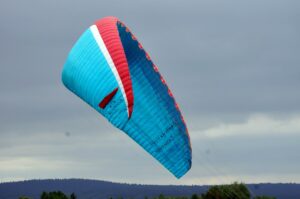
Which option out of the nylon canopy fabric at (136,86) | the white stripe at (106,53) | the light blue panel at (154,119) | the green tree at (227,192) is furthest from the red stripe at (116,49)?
the green tree at (227,192)

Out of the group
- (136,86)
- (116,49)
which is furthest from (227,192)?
(116,49)

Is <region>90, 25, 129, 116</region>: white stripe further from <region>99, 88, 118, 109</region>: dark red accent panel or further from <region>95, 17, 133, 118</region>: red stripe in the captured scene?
<region>99, 88, 118, 109</region>: dark red accent panel

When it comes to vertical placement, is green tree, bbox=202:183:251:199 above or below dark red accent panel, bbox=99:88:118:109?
above

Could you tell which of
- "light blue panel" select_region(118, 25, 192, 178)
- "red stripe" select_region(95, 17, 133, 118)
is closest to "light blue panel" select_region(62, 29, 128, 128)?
"red stripe" select_region(95, 17, 133, 118)

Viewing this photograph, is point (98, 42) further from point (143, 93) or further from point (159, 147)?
point (159, 147)

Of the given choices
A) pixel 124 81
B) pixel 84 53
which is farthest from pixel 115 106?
pixel 84 53

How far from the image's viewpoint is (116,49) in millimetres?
38375

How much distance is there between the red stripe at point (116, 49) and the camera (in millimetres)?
36969

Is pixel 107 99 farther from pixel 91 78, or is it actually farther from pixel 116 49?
pixel 116 49

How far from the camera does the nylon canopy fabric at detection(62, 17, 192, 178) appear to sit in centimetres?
3847

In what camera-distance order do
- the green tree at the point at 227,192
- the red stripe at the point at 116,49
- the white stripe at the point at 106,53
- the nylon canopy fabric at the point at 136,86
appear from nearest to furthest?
1. the red stripe at the point at 116,49
2. the white stripe at the point at 106,53
3. the nylon canopy fabric at the point at 136,86
4. the green tree at the point at 227,192

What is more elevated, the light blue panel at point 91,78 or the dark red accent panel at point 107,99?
the light blue panel at point 91,78

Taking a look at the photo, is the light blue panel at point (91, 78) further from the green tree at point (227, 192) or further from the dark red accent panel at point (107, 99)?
the green tree at point (227, 192)

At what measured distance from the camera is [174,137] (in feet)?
133
